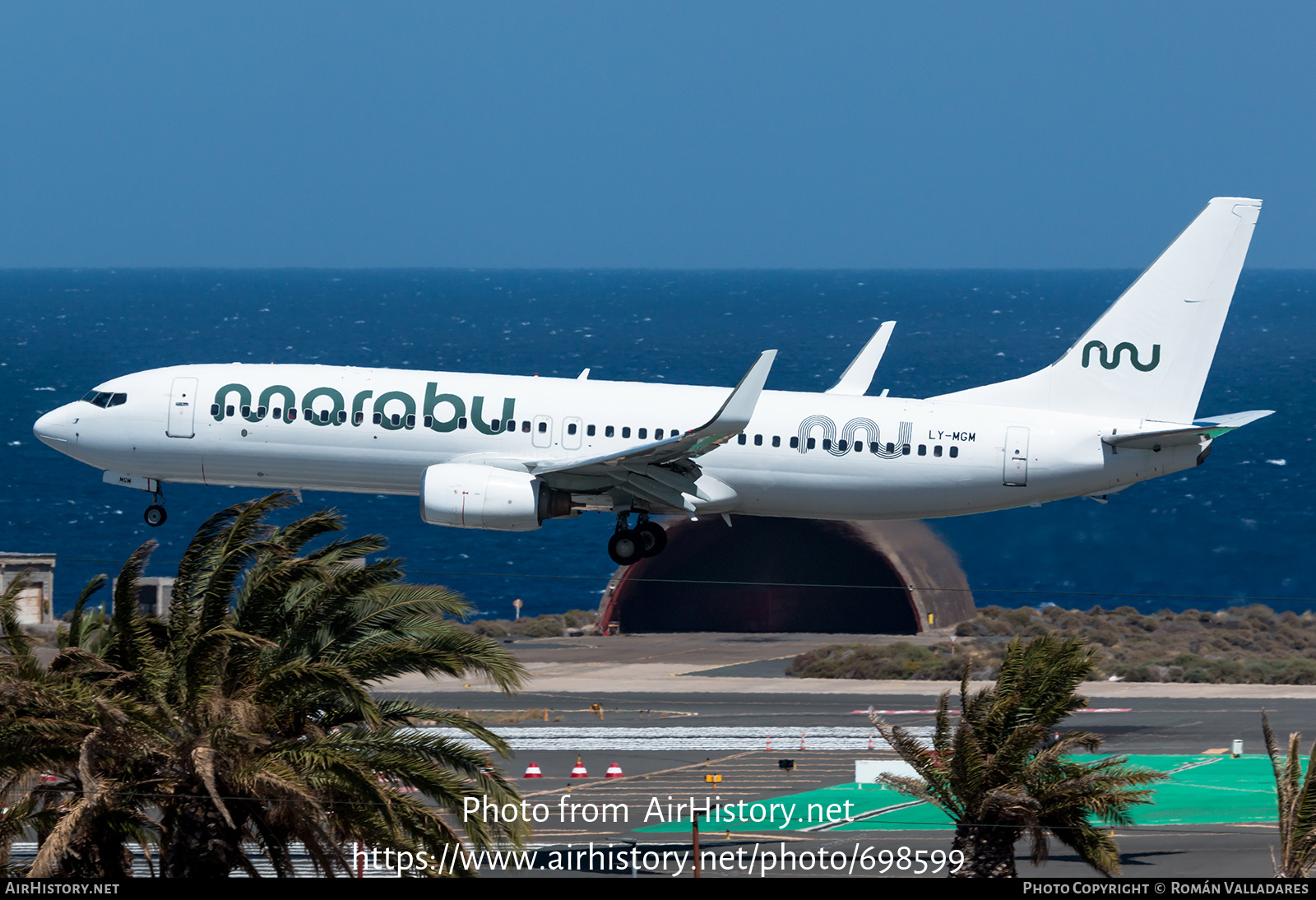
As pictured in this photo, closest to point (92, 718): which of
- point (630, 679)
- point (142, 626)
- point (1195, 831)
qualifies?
point (142, 626)

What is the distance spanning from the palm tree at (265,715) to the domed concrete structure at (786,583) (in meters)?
52.0

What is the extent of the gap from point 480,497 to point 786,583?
4232 centimetres

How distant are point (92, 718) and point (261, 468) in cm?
1929

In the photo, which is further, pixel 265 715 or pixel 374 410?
pixel 374 410

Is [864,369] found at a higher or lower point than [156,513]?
higher

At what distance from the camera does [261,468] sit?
153 ft

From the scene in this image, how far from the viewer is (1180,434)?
45.3 meters

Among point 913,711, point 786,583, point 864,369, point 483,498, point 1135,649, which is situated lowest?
point 1135,649

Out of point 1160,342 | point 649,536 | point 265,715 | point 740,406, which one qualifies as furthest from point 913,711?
point 265,715

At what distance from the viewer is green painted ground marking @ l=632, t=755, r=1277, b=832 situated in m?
48.6

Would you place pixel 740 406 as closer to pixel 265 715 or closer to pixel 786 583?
pixel 265 715

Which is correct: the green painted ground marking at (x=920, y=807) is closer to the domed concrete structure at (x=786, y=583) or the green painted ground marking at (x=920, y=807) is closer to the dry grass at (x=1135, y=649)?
the dry grass at (x=1135, y=649)

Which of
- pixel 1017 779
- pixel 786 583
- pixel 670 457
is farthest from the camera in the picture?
pixel 786 583

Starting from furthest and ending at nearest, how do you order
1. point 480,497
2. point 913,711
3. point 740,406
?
point 913,711 < point 480,497 < point 740,406
